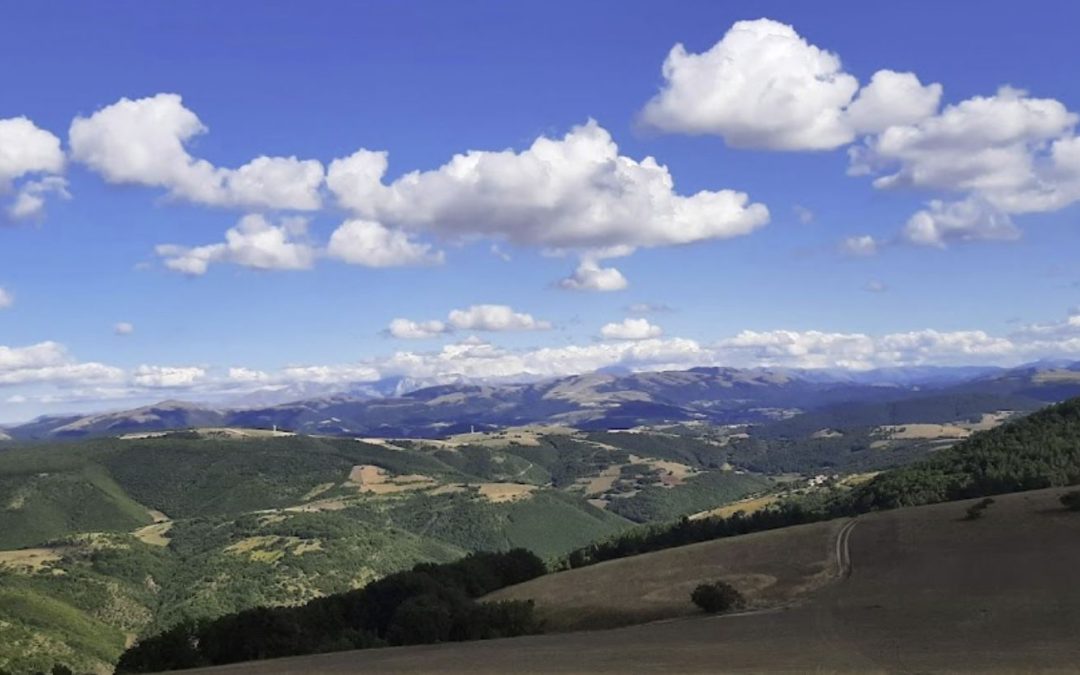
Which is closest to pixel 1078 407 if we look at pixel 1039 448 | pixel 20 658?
pixel 1039 448

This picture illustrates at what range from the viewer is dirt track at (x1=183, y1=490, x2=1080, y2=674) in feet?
140

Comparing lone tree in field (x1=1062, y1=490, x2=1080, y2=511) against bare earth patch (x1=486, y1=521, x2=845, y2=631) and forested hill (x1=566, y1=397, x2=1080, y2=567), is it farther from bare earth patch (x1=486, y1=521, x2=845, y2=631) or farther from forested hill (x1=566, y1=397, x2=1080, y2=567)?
forested hill (x1=566, y1=397, x2=1080, y2=567)

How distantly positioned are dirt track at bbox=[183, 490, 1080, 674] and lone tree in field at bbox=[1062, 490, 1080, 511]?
462cm

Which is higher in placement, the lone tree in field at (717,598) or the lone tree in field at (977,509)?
the lone tree in field at (977,509)

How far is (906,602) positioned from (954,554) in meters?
19.2

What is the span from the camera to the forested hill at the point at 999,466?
426 feet

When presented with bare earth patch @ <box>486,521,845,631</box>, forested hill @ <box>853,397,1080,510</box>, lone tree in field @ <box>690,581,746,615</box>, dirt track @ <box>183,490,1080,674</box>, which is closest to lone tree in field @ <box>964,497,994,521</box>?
dirt track @ <box>183,490,1080,674</box>

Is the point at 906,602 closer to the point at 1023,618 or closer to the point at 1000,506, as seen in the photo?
the point at 1023,618

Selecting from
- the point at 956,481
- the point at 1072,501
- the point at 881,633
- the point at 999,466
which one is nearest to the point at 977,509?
the point at 1072,501

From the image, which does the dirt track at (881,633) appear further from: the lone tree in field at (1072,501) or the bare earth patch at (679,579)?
the lone tree in field at (1072,501)

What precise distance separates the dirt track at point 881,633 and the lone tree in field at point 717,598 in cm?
417

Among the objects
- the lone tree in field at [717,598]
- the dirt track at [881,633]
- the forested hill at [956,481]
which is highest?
the dirt track at [881,633]

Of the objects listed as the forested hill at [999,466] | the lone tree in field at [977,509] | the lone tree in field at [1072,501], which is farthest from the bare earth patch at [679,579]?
the forested hill at [999,466]

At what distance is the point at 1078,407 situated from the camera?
182m
